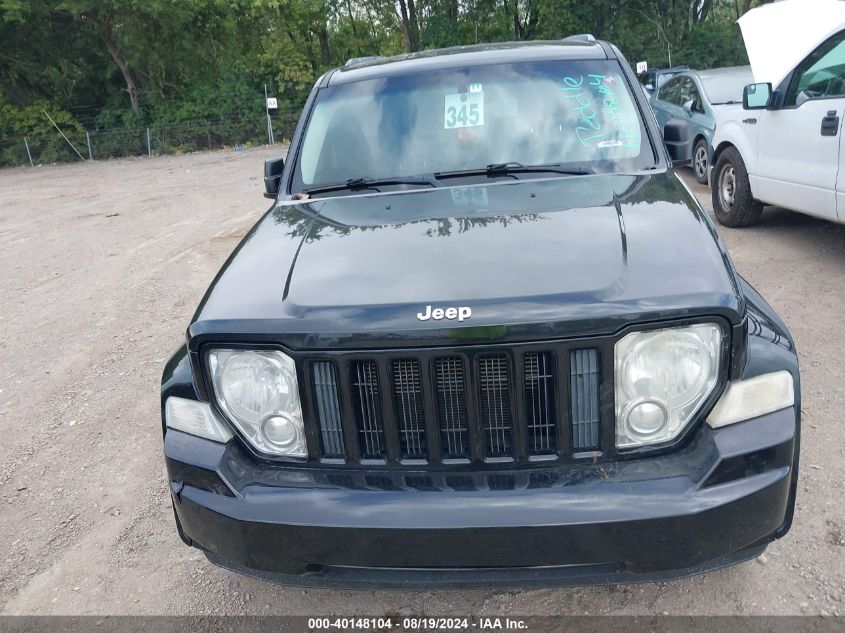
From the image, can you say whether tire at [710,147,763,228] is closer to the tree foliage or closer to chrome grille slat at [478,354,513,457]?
chrome grille slat at [478,354,513,457]

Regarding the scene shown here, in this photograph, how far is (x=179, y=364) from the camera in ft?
8.07

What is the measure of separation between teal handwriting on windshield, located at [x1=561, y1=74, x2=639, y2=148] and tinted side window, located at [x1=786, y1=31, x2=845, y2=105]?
298cm

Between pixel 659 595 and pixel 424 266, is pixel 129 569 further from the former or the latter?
pixel 659 595

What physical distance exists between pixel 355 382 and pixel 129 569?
1573 mm

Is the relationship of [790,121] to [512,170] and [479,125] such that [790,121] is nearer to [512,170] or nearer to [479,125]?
[479,125]

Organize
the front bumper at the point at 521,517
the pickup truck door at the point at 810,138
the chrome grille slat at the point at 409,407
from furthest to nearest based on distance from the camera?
the pickup truck door at the point at 810,138 < the chrome grille slat at the point at 409,407 < the front bumper at the point at 521,517

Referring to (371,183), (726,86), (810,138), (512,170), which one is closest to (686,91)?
(726,86)

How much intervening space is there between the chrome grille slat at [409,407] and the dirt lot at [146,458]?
813 mm

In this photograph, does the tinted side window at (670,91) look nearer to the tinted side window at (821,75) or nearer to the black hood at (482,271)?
the tinted side window at (821,75)

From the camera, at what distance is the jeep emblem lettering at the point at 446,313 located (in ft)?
6.52

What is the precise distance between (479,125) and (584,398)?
1750mm

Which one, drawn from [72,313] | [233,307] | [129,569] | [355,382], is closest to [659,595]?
[355,382]

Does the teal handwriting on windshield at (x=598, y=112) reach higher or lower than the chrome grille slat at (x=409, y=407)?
higher

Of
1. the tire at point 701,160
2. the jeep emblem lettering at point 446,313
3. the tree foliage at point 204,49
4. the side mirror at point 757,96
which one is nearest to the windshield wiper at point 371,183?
the jeep emblem lettering at point 446,313
